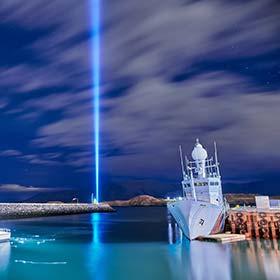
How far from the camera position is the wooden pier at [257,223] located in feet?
217

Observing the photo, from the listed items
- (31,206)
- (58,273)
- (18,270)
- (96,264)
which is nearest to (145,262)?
(96,264)

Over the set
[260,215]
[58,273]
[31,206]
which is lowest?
[58,273]

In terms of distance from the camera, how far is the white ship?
209ft

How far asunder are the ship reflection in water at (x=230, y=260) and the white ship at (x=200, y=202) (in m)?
3.72

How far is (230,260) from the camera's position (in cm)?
4609

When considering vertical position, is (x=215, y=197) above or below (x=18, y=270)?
above

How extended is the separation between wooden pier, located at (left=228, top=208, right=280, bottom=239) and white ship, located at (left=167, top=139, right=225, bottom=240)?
9.92 feet

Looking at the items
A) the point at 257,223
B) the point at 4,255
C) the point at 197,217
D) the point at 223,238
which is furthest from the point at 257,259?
the point at 4,255

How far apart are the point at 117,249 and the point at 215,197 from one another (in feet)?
80.9

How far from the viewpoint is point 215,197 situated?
2889 inches


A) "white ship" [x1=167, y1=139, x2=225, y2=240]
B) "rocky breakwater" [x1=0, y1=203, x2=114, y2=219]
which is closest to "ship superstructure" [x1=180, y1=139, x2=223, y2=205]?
"white ship" [x1=167, y1=139, x2=225, y2=240]

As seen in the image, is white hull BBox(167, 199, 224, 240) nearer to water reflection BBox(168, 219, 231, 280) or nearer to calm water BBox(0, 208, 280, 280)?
calm water BBox(0, 208, 280, 280)

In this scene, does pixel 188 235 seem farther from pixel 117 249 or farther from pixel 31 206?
pixel 31 206

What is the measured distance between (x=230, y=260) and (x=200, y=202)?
718 inches
